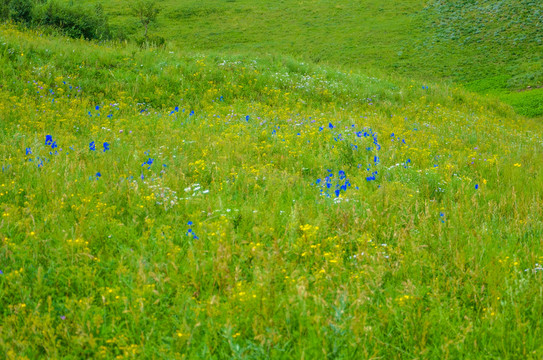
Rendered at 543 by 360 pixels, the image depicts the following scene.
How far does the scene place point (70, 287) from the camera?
273 centimetres

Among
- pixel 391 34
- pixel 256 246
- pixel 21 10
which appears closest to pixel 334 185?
pixel 256 246

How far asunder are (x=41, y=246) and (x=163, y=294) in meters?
1.15

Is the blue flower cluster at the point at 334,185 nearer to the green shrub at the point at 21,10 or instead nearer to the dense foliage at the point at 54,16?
the dense foliage at the point at 54,16

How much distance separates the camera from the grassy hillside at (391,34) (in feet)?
96.5

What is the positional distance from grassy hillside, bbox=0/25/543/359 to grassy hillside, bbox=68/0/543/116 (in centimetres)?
1949

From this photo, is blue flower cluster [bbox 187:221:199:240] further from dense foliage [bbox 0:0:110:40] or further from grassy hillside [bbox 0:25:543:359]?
dense foliage [bbox 0:0:110:40]

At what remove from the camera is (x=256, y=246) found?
3172 mm

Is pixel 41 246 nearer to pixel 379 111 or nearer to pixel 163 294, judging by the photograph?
pixel 163 294

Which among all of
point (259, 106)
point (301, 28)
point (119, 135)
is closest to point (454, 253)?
point (119, 135)

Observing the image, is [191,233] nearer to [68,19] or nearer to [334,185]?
[334,185]

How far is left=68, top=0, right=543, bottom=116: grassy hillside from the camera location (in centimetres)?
2942

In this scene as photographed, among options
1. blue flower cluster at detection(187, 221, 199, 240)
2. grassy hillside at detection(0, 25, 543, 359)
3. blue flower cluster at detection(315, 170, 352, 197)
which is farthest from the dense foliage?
blue flower cluster at detection(187, 221, 199, 240)

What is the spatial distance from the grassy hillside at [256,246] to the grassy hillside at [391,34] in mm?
19494

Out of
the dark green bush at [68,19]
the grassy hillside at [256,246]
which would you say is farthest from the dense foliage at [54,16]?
the grassy hillside at [256,246]
